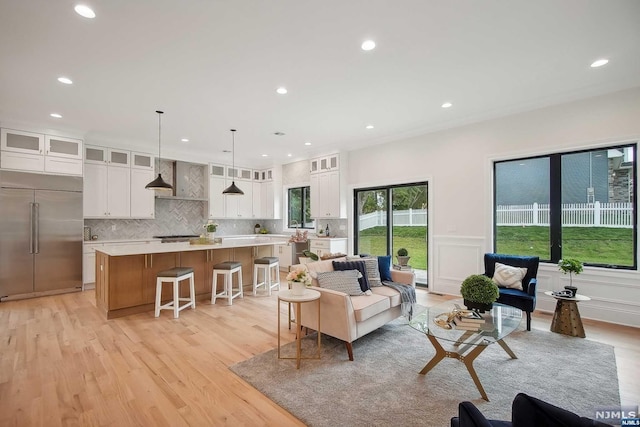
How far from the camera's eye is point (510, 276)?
3.97 metres

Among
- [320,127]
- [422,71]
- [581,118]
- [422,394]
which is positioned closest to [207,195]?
[320,127]

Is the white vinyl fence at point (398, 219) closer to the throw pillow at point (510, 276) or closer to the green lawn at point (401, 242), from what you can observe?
the green lawn at point (401, 242)

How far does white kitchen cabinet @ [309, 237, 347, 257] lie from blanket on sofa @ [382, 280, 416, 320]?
9.47 feet

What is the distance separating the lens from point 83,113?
478 centimetres

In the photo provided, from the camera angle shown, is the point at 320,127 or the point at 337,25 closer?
the point at 337,25

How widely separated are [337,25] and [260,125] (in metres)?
3.05

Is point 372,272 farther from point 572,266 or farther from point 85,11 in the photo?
point 85,11

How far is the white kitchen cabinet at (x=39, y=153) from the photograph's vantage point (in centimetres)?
508

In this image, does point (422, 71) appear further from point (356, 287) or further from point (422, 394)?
point (422, 394)

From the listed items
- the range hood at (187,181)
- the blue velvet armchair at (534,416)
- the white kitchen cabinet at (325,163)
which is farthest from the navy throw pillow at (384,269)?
the range hood at (187,181)

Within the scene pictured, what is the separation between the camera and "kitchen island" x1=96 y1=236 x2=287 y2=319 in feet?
13.9

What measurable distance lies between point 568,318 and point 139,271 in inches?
227

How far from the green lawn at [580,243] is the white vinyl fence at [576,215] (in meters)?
0.08

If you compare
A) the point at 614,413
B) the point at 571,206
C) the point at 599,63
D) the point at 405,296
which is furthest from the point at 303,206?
the point at 614,413
